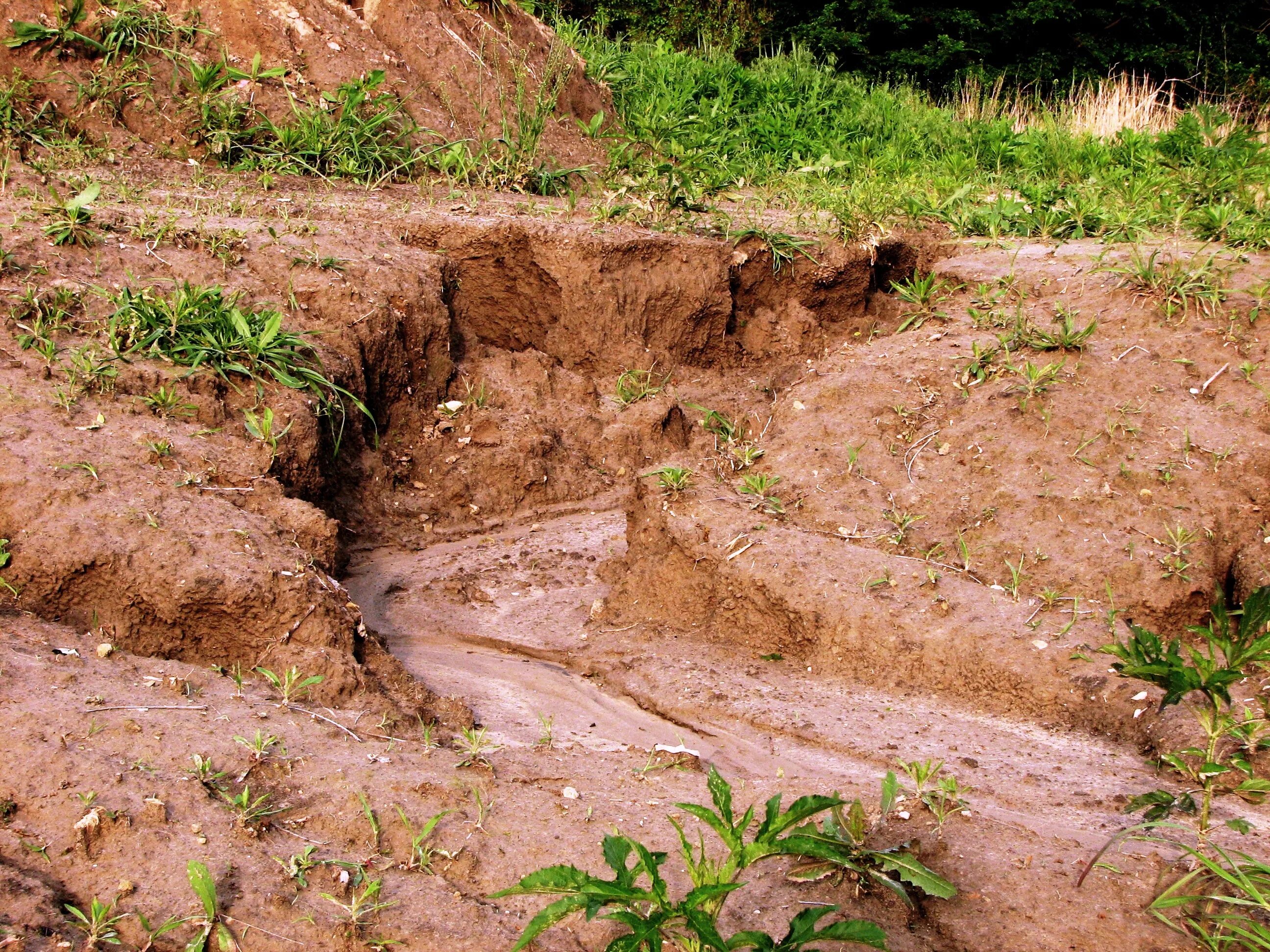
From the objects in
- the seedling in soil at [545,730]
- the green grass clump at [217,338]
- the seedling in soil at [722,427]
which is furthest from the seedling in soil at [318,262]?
the seedling in soil at [545,730]

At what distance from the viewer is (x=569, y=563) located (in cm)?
479

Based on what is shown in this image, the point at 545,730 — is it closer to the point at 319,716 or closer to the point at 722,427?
the point at 319,716

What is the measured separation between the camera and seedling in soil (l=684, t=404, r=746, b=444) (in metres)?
4.96

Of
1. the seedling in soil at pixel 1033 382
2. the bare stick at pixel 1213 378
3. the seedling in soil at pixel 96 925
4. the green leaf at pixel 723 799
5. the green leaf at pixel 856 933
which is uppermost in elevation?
the bare stick at pixel 1213 378

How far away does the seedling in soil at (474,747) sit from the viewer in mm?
2903

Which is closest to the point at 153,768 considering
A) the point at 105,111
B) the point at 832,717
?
the point at 832,717

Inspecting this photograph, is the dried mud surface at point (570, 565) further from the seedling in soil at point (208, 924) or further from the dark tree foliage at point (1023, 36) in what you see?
the dark tree foliage at point (1023, 36)

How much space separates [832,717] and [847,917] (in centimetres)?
123

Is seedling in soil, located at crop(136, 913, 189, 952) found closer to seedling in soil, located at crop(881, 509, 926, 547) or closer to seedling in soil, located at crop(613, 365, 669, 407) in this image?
seedling in soil, located at crop(881, 509, 926, 547)

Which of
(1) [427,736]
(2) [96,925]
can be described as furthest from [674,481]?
(2) [96,925]

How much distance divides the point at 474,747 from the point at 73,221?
3057 millimetres

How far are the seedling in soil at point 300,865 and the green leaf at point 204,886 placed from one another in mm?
148

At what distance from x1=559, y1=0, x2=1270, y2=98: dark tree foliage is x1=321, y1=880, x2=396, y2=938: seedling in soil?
1377cm

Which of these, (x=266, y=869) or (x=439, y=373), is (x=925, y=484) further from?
(x=266, y=869)
